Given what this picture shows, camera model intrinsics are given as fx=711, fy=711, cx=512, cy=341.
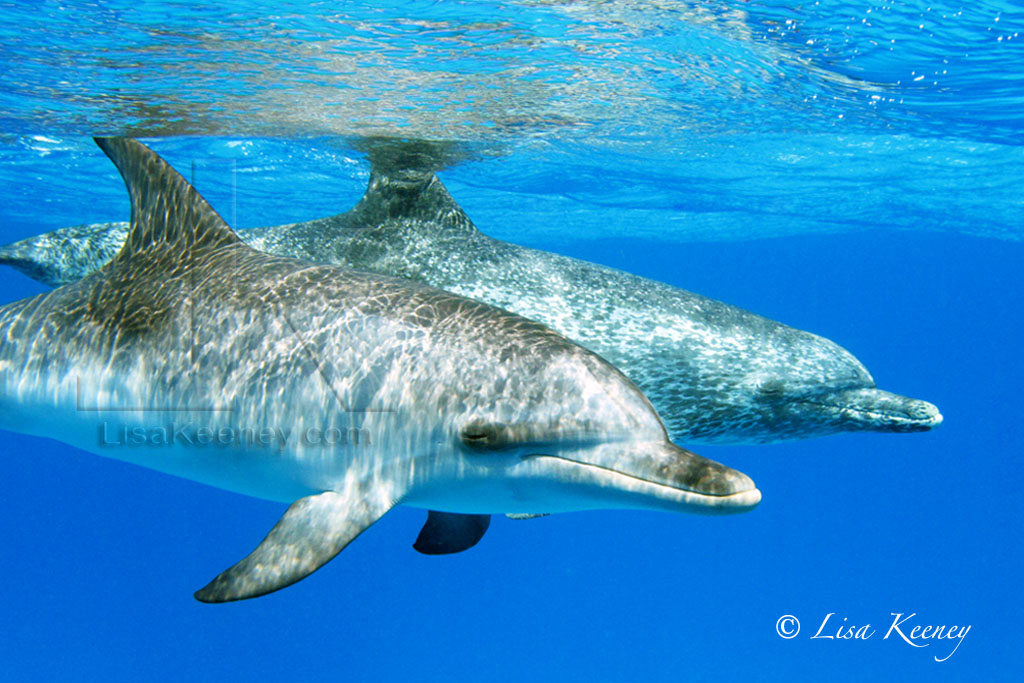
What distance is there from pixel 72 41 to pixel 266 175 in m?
11.5

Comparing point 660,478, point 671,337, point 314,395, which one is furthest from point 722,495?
point 671,337

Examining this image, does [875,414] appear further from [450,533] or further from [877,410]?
[450,533]

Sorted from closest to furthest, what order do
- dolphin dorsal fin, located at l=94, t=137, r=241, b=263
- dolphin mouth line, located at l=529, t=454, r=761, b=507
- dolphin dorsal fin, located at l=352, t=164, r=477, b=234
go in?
1. dolphin mouth line, located at l=529, t=454, r=761, b=507
2. dolphin dorsal fin, located at l=94, t=137, r=241, b=263
3. dolphin dorsal fin, located at l=352, t=164, r=477, b=234

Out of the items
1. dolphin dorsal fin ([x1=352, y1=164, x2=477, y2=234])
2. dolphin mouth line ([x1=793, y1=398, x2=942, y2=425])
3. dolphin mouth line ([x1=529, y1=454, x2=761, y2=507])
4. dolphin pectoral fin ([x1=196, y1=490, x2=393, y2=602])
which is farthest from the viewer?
dolphin dorsal fin ([x1=352, y1=164, x2=477, y2=234])

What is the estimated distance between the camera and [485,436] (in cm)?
346

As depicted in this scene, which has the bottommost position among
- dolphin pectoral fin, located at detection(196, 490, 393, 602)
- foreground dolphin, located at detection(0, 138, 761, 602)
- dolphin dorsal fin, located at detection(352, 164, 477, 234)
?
dolphin pectoral fin, located at detection(196, 490, 393, 602)

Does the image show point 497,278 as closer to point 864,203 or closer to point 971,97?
point 971,97

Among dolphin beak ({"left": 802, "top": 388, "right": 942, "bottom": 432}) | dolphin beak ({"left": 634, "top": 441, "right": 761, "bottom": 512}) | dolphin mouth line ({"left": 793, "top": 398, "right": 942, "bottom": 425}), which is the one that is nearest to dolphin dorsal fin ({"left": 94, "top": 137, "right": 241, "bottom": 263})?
dolphin beak ({"left": 634, "top": 441, "right": 761, "bottom": 512})

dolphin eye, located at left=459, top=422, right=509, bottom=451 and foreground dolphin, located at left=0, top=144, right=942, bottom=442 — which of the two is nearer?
dolphin eye, located at left=459, top=422, right=509, bottom=451

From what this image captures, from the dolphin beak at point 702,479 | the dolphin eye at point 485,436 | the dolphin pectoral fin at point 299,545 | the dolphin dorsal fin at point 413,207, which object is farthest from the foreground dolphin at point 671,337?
the dolphin pectoral fin at point 299,545

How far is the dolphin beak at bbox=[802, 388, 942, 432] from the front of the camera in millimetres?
6574

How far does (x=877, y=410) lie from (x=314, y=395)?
209 inches

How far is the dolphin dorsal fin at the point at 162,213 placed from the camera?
501 cm

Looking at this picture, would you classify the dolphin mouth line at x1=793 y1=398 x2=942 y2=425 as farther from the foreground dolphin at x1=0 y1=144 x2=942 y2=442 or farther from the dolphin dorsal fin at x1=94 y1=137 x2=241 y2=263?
the dolphin dorsal fin at x1=94 y1=137 x2=241 y2=263
